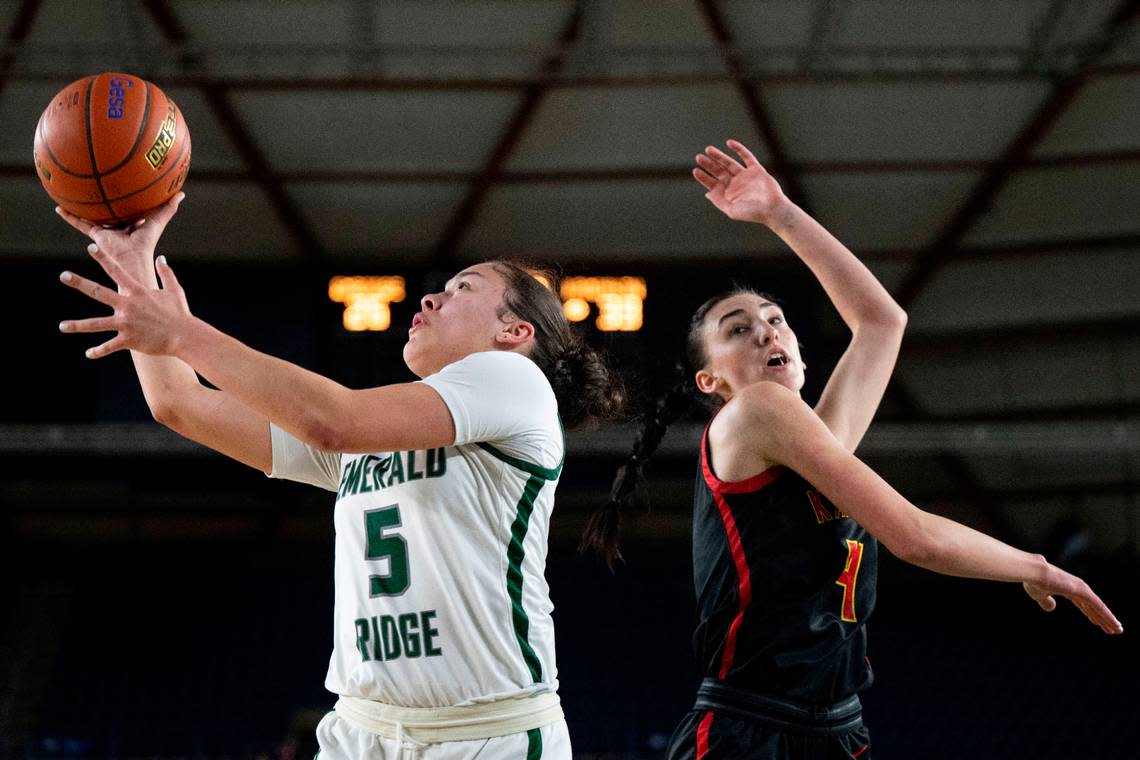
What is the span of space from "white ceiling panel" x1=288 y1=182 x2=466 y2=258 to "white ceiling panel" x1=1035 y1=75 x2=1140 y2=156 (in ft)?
15.1

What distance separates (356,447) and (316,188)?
Result: 831 centimetres

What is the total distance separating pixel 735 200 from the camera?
10.0 ft

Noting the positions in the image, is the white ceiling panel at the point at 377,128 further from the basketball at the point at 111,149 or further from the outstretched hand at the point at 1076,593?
the outstretched hand at the point at 1076,593

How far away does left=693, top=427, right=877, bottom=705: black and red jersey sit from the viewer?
8.69 feet

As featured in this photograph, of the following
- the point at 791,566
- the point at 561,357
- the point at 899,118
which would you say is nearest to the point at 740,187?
the point at 561,357

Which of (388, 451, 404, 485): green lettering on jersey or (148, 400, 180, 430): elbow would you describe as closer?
(388, 451, 404, 485): green lettering on jersey

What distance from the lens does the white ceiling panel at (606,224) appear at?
10219mm

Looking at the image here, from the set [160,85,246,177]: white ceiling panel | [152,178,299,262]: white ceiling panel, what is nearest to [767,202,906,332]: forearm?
[160,85,246,177]: white ceiling panel

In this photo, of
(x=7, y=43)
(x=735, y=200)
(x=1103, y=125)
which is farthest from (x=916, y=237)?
(x=735, y=200)

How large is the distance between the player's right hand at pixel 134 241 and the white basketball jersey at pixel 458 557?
2.09 feet

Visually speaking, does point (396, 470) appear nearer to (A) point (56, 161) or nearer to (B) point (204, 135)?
(A) point (56, 161)

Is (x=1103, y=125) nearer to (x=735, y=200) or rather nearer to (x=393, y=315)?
(x=393, y=315)

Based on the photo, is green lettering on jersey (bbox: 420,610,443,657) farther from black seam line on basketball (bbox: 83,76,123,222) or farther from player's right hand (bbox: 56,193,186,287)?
black seam line on basketball (bbox: 83,76,123,222)

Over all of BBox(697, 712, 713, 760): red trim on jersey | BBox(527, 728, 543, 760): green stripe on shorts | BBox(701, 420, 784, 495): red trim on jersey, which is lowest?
BBox(527, 728, 543, 760): green stripe on shorts
